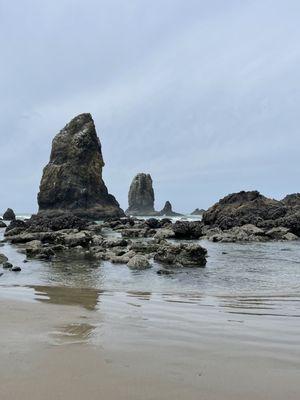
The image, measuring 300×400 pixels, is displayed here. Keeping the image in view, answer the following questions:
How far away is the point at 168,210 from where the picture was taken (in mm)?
137375

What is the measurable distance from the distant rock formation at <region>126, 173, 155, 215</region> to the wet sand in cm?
12128

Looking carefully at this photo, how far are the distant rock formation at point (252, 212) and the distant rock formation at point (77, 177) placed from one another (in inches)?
1336

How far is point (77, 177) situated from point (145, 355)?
8587 centimetres

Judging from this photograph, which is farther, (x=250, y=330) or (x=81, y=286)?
(x=81, y=286)

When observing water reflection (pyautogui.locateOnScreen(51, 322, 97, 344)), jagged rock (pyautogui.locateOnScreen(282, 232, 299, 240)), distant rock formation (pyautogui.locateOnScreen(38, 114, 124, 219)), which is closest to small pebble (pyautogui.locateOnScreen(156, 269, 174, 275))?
water reflection (pyautogui.locateOnScreen(51, 322, 97, 344))

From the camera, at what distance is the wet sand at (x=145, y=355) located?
12.4ft

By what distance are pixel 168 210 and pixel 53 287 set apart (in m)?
125

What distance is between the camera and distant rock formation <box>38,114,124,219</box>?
86.6 metres

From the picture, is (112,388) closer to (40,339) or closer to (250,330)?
(40,339)

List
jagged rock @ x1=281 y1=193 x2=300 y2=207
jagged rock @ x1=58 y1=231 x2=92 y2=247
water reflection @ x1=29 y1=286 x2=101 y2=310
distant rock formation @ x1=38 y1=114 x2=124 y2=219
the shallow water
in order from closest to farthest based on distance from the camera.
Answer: the shallow water → water reflection @ x1=29 y1=286 x2=101 y2=310 → jagged rock @ x1=58 y1=231 x2=92 y2=247 → jagged rock @ x1=281 y1=193 x2=300 y2=207 → distant rock formation @ x1=38 y1=114 x2=124 y2=219

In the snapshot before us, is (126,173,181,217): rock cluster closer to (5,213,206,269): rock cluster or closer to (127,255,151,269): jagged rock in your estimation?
(5,213,206,269): rock cluster

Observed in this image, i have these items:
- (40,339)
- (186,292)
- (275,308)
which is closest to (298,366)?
(40,339)

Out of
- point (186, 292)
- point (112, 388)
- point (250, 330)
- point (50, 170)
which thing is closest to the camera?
point (112, 388)

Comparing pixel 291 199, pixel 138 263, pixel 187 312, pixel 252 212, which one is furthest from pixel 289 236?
pixel 291 199
